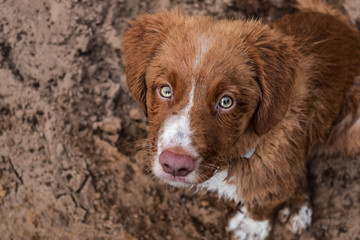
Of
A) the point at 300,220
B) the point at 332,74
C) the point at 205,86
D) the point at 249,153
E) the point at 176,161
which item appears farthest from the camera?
the point at 300,220

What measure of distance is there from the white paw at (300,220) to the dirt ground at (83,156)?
81 mm

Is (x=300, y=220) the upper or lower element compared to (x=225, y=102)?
lower

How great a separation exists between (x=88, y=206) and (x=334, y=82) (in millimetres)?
2610

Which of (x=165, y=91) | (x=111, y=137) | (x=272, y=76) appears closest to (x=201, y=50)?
(x=165, y=91)

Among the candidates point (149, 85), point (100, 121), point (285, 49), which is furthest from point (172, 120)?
point (100, 121)

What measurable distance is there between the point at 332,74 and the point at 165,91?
58.7 inches

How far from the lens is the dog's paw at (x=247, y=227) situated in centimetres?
396

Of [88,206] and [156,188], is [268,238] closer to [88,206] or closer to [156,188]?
[156,188]

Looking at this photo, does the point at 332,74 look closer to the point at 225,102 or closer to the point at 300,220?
the point at 225,102

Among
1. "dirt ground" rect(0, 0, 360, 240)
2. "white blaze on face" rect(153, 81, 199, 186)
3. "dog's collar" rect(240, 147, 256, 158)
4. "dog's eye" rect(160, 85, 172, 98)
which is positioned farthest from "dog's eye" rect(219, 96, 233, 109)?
"dirt ground" rect(0, 0, 360, 240)

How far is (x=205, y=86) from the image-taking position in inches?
97.5

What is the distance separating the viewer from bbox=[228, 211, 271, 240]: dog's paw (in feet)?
13.0

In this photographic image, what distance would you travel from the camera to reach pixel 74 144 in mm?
4098

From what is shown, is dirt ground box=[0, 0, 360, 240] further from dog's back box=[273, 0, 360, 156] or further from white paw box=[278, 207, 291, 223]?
dog's back box=[273, 0, 360, 156]
